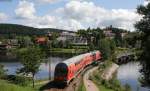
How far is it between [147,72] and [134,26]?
9.15ft

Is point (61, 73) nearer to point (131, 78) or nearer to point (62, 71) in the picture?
point (62, 71)

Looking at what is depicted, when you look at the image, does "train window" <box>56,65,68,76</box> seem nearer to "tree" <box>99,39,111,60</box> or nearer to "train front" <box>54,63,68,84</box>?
"train front" <box>54,63,68,84</box>

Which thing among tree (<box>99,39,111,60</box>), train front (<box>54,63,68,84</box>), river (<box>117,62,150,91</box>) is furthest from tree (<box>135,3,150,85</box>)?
tree (<box>99,39,111,60</box>)

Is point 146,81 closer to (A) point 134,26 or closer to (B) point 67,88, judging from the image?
(A) point 134,26

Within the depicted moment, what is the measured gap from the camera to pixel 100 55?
12900cm

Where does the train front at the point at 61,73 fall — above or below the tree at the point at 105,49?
above

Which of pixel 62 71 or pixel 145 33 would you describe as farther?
pixel 62 71

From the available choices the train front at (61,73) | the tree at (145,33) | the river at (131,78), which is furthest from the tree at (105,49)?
the tree at (145,33)

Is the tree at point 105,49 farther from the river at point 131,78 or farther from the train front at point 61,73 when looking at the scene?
the train front at point 61,73

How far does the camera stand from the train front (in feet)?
192

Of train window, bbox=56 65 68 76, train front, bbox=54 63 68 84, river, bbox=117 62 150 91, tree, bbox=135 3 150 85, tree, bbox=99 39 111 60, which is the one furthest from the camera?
tree, bbox=99 39 111 60

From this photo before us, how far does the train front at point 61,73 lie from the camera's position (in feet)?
192

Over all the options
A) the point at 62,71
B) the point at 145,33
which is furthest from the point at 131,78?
the point at 145,33

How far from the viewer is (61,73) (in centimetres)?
5875
